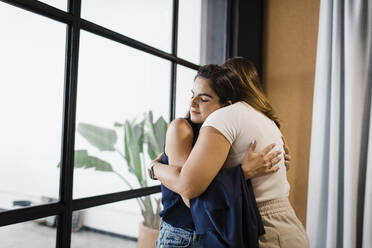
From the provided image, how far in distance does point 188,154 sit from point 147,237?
0.80m

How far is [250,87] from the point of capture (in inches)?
41.2

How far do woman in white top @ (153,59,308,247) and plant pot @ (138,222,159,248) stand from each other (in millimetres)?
662

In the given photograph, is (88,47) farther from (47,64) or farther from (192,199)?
(192,199)

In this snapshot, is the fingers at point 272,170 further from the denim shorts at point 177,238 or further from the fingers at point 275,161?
the denim shorts at point 177,238

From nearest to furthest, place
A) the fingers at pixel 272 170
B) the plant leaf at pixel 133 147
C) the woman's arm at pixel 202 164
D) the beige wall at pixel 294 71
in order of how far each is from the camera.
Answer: the woman's arm at pixel 202 164 < the fingers at pixel 272 170 < the plant leaf at pixel 133 147 < the beige wall at pixel 294 71

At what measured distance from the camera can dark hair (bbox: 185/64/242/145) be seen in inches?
40.8

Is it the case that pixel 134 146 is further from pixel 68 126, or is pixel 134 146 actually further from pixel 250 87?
pixel 250 87

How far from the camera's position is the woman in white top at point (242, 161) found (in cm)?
83

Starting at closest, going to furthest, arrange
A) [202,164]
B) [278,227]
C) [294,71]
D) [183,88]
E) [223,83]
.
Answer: [202,164], [278,227], [223,83], [183,88], [294,71]

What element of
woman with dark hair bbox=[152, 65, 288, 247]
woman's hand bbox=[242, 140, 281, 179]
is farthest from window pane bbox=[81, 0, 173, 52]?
woman's hand bbox=[242, 140, 281, 179]

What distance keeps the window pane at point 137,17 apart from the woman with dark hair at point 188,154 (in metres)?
0.57

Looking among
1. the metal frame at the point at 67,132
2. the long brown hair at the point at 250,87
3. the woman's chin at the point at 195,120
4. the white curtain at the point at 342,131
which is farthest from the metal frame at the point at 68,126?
the white curtain at the point at 342,131

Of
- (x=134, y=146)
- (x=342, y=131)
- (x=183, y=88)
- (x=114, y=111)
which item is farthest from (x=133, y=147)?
(x=342, y=131)

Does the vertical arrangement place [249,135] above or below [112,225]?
above
